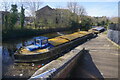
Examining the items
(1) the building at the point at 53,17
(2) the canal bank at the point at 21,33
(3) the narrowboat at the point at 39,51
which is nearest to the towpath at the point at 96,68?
(3) the narrowboat at the point at 39,51

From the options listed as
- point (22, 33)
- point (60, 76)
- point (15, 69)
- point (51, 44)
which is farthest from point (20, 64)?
point (22, 33)

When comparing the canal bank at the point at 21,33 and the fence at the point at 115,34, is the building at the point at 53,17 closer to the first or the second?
the canal bank at the point at 21,33

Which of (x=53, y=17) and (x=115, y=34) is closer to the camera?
(x=115, y=34)

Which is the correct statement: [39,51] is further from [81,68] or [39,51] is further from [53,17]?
[53,17]

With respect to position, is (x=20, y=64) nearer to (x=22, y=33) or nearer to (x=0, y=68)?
(x=0, y=68)

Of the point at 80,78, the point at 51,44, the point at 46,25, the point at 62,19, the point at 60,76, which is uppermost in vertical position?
the point at 62,19

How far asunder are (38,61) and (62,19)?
39542mm

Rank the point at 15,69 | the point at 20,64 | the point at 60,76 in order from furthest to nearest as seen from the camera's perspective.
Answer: the point at 20,64, the point at 15,69, the point at 60,76

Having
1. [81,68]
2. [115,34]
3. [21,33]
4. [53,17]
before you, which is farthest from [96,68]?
[53,17]

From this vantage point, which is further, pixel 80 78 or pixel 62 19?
pixel 62 19

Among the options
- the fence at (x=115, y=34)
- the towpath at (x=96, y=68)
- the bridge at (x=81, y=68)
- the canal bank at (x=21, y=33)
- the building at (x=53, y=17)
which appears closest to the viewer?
the bridge at (x=81, y=68)

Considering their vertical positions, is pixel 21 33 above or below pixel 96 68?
above

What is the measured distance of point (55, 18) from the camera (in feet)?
159

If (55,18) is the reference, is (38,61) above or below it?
below
